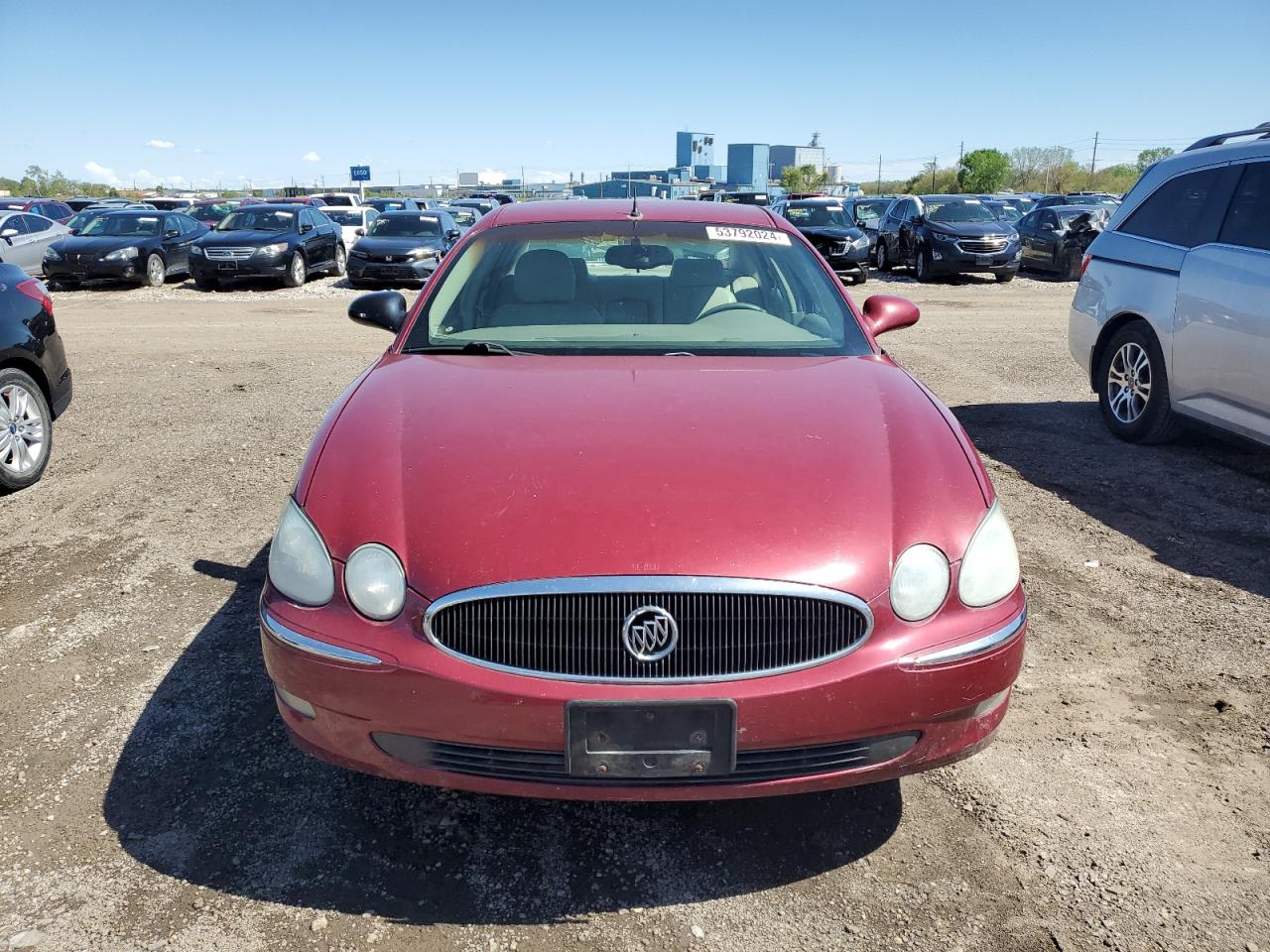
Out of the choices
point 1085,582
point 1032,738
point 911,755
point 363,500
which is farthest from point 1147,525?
point 363,500

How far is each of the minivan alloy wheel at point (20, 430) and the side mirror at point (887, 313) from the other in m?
4.85

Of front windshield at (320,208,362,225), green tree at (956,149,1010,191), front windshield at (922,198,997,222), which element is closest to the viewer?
front windshield at (922,198,997,222)

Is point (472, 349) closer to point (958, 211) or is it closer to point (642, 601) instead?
point (642, 601)

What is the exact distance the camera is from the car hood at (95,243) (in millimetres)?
17953

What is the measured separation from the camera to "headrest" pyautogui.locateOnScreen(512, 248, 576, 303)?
154 inches

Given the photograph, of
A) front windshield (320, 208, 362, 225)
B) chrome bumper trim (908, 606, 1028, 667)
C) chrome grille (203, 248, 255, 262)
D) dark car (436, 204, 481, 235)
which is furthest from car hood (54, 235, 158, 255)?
chrome bumper trim (908, 606, 1028, 667)

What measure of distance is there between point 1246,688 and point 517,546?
273 centimetres

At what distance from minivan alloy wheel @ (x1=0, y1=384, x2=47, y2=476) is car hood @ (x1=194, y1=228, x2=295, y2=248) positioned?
12684 mm

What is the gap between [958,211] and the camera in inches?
780

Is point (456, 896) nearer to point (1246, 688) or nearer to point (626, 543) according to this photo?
point (626, 543)

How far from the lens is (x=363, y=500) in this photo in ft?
8.30

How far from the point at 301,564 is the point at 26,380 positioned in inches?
180

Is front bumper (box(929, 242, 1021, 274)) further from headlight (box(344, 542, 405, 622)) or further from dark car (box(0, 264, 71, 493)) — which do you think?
headlight (box(344, 542, 405, 622))

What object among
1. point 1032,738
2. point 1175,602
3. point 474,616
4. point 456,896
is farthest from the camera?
point 1175,602
